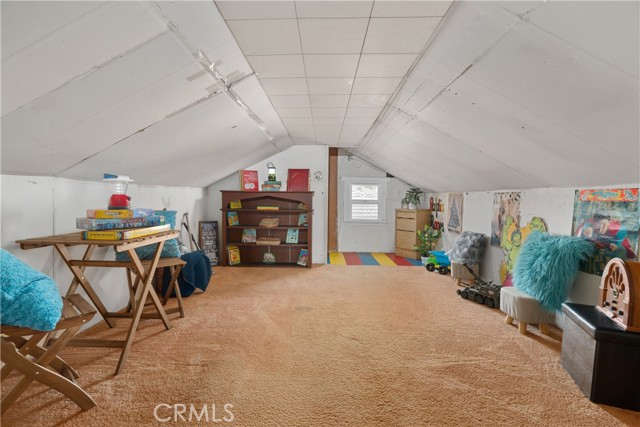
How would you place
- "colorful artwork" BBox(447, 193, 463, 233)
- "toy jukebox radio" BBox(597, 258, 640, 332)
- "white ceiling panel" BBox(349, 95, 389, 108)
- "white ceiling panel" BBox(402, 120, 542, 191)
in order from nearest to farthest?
1. "toy jukebox radio" BBox(597, 258, 640, 332)
2. "white ceiling panel" BBox(349, 95, 389, 108)
3. "white ceiling panel" BBox(402, 120, 542, 191)
4. "colorful artwork" BBox(447, 193, 463, 233)

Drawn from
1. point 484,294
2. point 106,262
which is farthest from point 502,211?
point 106,262

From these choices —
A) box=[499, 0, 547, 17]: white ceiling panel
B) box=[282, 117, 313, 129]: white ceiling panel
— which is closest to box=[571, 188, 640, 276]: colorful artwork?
box=[499, 0, 547, 17]: white ceiling panel

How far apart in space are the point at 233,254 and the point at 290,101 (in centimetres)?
308

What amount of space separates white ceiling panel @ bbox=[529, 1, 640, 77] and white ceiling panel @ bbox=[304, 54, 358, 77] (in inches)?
47.5

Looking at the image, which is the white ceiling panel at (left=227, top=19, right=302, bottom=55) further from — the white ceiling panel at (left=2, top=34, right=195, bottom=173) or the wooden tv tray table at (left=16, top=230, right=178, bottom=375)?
the wooden tv tray table at (left=16, top=230, right=178, bottom=375)

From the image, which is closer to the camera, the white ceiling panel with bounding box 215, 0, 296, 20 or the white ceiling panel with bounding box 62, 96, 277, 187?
the white ceiling panel with bounding box 215, 0, 296, 20

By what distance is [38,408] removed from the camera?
177 centimetres

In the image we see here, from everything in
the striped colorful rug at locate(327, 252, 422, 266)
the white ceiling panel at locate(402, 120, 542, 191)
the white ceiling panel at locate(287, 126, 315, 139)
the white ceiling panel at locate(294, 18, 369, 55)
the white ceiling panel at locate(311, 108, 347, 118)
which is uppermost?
the white ceiling panel at locate(294, 18, 369, 55)

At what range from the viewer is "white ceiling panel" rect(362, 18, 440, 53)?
1.81 metres

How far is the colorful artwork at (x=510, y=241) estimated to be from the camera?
346 cm

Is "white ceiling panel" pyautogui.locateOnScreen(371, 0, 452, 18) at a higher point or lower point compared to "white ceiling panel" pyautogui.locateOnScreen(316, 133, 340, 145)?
higher

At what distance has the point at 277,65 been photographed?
2438 mm

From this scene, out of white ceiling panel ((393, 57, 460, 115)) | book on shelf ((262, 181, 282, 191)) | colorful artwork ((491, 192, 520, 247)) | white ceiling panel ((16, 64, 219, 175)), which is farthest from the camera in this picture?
book on shelf ((262, 181, 282, 191))

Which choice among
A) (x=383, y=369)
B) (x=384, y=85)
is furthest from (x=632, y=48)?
(x=383, y=369)
